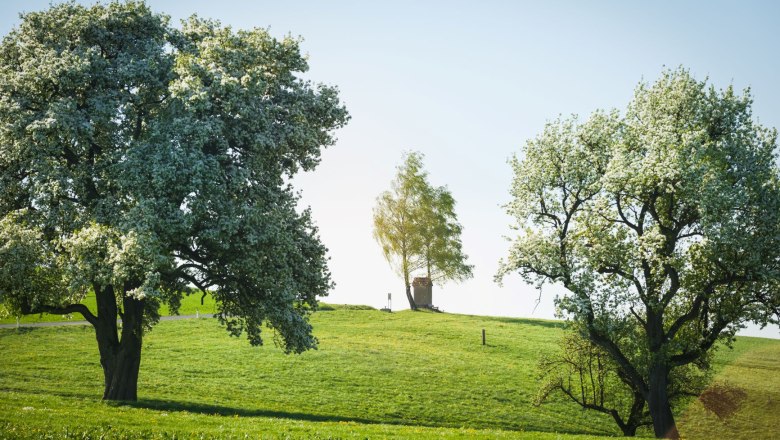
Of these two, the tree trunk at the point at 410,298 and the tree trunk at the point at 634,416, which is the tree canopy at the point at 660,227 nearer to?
the tree trunk at the point at 634,416

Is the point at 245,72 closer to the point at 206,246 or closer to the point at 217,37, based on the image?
the point at 217,37

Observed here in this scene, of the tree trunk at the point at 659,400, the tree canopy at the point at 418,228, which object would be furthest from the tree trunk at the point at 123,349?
the tree canopy at the point at 418,228

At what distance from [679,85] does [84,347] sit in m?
50.0

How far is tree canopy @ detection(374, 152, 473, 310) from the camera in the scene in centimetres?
8556

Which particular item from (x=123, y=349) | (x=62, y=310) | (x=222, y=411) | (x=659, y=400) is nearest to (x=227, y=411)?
(x=222, y=411)

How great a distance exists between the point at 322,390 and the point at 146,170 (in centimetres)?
2106

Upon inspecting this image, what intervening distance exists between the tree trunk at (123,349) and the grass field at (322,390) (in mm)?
1661

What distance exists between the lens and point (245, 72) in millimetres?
30328

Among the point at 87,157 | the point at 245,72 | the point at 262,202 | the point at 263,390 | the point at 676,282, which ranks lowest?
the point at 263,390

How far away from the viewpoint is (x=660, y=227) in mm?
32000

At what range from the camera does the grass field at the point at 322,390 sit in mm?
23422

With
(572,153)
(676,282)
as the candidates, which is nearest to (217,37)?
(572,153)

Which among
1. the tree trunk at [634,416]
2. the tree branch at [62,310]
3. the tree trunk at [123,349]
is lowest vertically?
the tree trunk at [634,416]

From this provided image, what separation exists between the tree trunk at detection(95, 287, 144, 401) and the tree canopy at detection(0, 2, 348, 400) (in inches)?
2.8
